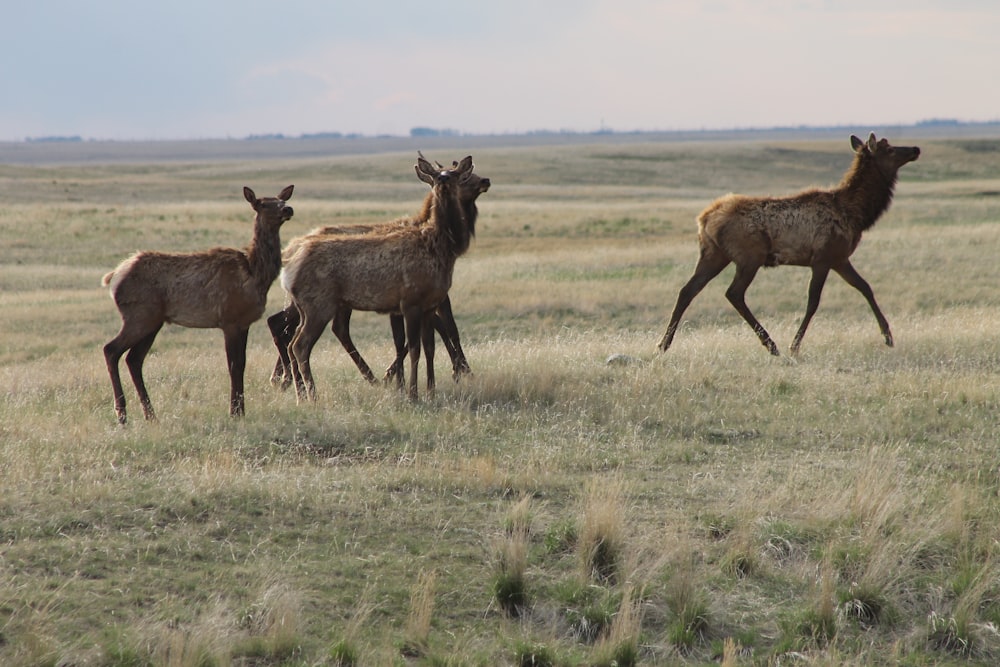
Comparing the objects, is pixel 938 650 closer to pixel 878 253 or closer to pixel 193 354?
pixel 193 354

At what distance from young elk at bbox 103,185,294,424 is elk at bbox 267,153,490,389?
124 cm

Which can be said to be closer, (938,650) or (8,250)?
(938,650)

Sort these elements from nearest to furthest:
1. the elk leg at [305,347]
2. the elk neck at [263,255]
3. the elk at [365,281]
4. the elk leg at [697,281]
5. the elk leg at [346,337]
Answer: the elk neck at [263,255], the elk leg at [305,347], the elk at [365,281], the elk leg at [346,337], the elk leg at [697,281]

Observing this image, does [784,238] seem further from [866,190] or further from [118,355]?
[118,355]

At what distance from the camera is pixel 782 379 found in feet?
36.2

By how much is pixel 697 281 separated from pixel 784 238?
121 cm

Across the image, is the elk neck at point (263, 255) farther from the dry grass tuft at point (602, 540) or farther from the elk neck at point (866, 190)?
the elk neck at point (866, 190)

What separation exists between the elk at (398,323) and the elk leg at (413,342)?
1.88 feet

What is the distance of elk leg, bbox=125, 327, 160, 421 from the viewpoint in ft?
32.6

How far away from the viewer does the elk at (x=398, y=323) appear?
11727 mm

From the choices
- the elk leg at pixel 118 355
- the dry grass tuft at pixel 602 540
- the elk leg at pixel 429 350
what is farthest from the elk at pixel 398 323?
the dry grass tuft at pixel 602 540

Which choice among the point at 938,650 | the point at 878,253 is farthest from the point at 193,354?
the point at 878,253

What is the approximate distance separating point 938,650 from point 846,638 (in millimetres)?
540

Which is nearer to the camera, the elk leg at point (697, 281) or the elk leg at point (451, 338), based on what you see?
the elk leg at point (451, 338)
